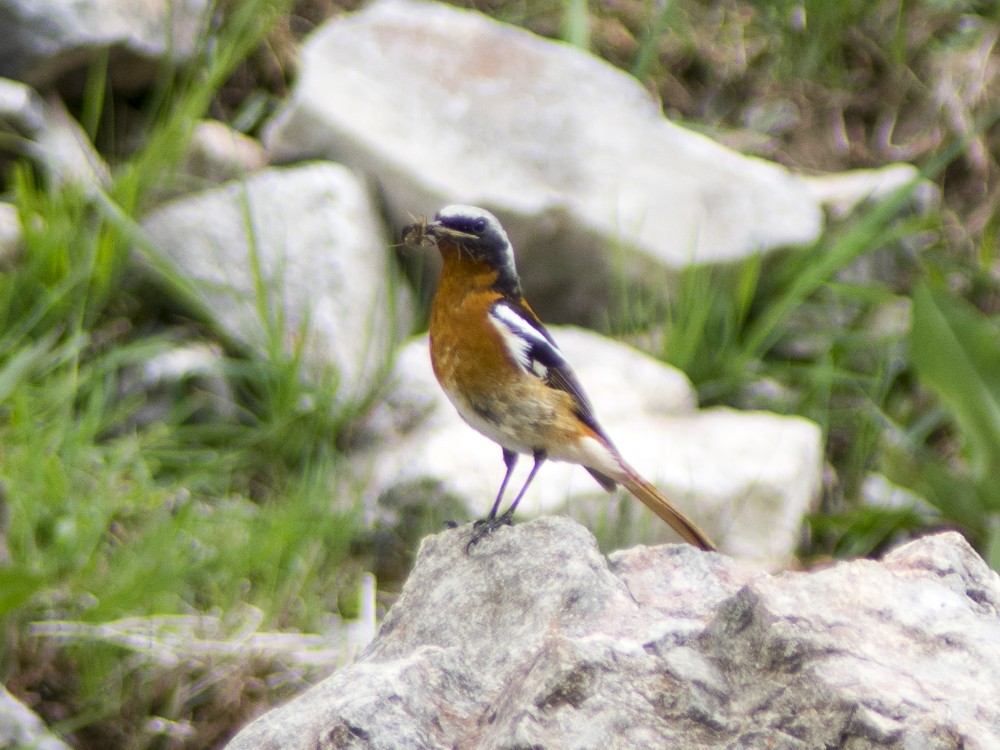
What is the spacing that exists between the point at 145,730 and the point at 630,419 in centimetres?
222

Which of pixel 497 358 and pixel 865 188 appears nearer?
pixel 497 358

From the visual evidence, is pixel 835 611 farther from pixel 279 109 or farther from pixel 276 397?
pixel 279 109

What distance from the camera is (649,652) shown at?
89.3 inches

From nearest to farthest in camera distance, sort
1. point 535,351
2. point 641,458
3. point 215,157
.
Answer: point 535,351, point 641,458, point 215,157

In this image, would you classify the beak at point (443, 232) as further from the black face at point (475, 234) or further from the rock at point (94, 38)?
the rock at point (94, 38)

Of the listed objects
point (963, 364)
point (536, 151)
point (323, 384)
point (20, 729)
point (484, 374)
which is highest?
point (484, 374)

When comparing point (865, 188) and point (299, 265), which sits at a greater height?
point (865, 188)

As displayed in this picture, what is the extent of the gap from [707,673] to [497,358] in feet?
4.68

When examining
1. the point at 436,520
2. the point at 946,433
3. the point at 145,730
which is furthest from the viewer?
the point at 946,433

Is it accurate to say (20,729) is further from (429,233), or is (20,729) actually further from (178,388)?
(429,233)

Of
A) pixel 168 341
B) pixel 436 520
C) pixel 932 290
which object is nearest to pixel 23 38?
pixel 168 341

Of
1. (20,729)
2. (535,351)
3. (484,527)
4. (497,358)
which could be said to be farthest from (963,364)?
(20,729)

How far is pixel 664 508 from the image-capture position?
358 centimetres

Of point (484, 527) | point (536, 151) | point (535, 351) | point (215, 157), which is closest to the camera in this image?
point (484, 527)
